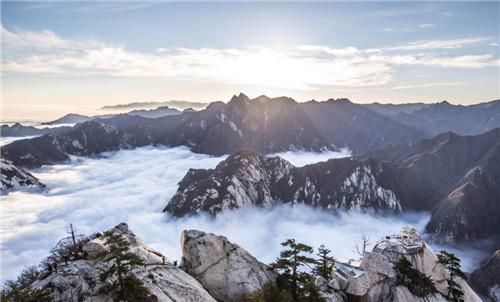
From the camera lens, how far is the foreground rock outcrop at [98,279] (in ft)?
96.4

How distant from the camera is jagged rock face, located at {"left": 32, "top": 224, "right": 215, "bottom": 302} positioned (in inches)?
1159

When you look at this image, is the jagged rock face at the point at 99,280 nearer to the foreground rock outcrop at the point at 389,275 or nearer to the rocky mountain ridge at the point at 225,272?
the rocky mountain ridge at the point at 225,272

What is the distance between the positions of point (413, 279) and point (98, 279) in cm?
4618

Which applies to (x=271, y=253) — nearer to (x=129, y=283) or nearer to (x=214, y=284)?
(x=214, y=284)

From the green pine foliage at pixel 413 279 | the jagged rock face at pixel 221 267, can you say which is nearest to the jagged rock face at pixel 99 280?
the jagged rock face at pixel 221 267

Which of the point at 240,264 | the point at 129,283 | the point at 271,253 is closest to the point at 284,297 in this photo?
the point at 240,264

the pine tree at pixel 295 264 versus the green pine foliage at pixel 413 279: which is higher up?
the pine tree at pixel 295 264

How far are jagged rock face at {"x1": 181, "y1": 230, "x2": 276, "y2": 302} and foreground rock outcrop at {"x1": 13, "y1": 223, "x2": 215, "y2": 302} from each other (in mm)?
7224

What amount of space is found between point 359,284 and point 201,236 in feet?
88.9

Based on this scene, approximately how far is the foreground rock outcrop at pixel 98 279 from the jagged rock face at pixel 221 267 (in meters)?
7.22

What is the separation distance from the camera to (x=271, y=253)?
545 ft

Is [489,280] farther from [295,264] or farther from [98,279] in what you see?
[98,279]

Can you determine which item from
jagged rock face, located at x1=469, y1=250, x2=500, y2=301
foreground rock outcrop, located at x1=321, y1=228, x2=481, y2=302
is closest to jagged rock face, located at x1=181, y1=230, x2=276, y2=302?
foreground rock outcrop, located at x1=321, y1=228, x2=481, y2=302

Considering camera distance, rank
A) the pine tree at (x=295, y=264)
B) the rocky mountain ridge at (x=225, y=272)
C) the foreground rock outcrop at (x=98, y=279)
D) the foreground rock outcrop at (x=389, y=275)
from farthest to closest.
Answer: the foreground rock outcrop at (x=389, y=275) → the pine tree at (x=295, y=264) → the rocky mountain ridge at (x=225, y=272) → the foreground rock outcrop at (x=98, y=279)
